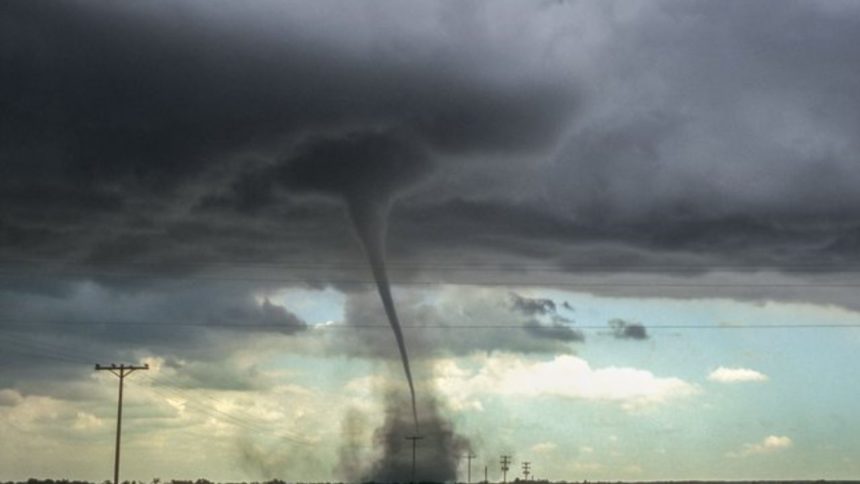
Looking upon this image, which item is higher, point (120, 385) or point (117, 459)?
point (120, 385)
